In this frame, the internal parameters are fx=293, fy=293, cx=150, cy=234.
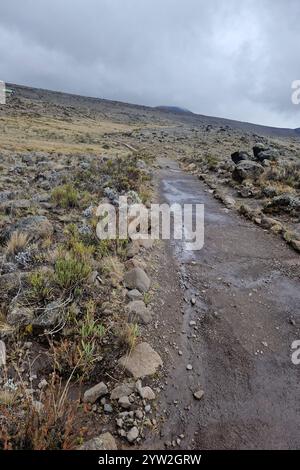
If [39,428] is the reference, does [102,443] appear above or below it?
below

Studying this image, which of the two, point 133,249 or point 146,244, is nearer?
point 133,249

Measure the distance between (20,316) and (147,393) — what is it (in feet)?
6.66

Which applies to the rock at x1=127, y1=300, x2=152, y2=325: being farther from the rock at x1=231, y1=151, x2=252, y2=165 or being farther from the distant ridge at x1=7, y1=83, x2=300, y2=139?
the distant ridge at x1=7, y1=83, x2=300, y2=139

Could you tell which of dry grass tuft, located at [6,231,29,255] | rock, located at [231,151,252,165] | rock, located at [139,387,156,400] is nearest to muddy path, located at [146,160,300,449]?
rock, located at [139,387,156,400]

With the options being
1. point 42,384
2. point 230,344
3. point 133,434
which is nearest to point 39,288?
Answer: point 42,384

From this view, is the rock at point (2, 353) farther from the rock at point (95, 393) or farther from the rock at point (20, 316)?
the rock at point (95, 393)

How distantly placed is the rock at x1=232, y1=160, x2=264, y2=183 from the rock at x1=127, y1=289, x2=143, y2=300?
1160cm

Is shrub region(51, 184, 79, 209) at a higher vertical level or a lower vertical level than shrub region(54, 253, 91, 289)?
higher

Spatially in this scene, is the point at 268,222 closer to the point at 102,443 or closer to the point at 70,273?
the point at 70,273

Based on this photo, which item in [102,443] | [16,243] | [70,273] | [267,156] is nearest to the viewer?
[102,443]

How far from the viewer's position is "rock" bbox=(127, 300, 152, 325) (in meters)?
4.48

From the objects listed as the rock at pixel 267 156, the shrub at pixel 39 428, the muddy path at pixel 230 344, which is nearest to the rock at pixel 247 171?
the rock at pixel 267 156

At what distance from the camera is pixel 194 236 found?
27.1 feet

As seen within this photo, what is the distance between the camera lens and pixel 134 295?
498cm
